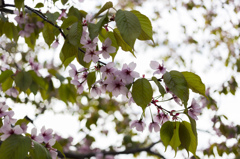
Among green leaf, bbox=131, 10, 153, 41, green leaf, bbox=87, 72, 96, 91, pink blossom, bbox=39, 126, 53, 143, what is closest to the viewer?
green leaf, bbox=131, 10, 153, 41

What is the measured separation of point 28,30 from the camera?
1.54 meters

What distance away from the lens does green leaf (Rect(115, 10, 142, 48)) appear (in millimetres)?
795

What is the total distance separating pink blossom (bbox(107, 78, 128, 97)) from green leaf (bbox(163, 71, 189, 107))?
0.58 feet

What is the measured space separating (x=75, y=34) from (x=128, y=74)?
10.1 inches

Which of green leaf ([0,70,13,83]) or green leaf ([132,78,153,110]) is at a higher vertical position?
green leaf ([0,70,13,83])

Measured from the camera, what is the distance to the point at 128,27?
0.81m

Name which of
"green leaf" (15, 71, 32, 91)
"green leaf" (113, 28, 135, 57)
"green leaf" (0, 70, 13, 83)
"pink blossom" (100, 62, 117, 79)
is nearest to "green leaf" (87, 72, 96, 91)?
"pink blossom" (100, 62, 117, 79)

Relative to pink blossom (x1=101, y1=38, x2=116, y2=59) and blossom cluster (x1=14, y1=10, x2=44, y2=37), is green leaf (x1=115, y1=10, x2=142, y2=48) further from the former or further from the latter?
blossom cluster (x1=14, y1=10, x2=44, y2=37)

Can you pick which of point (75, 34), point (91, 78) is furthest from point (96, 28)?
point (91, 78)

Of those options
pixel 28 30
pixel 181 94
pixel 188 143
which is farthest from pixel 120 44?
pixel 28 30

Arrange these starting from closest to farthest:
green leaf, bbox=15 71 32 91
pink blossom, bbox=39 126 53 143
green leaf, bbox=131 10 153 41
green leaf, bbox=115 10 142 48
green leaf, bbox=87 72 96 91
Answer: green leaf, bbox=115 10 142 48 < green leaf, bbox=131 10 153 41 < green leaf, bbox=87 72 96 91 < pink blossom, bbox=39 126 53 143 < green leaf, bbox=15 71 32 91

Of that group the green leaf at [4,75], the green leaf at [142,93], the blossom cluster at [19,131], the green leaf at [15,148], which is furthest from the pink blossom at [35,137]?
the green leaf at [4,75]

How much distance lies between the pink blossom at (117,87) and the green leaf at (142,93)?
0.09 metres

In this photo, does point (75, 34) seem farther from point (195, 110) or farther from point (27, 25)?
point (27, 25)
